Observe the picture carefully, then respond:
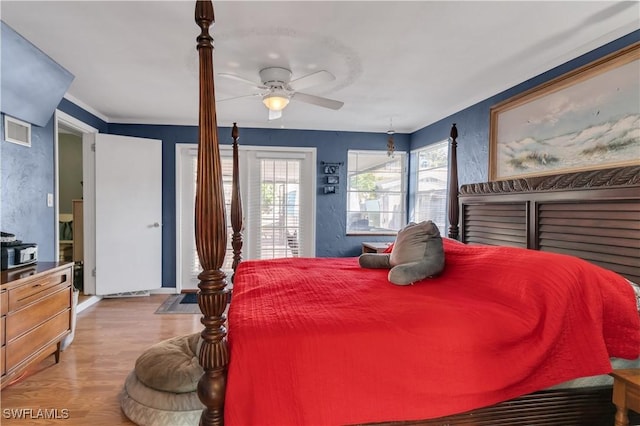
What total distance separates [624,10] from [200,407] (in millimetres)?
3281

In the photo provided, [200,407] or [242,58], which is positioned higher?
[242,58]

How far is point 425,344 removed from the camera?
1381mm

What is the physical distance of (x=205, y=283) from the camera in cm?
118

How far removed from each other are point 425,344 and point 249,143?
4.13 meters

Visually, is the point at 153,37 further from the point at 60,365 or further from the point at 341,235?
the point at 341,235

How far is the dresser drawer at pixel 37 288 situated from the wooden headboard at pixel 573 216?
3.27 m

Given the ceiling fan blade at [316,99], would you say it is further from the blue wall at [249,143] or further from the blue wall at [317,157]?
the blue wall at [317,157]

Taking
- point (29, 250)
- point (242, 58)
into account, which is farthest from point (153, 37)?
point (29, 250)

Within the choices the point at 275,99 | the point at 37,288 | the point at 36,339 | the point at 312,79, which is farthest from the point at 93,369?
the point at 312,79

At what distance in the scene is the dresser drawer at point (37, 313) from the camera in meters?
2.18

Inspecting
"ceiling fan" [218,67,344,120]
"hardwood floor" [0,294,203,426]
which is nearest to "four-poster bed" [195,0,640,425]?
"hardwood floor" [0,294,203,426]

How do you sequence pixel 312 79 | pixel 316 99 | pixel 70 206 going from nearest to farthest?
pixel 312 79
pixel 316 99
pixel 70 206

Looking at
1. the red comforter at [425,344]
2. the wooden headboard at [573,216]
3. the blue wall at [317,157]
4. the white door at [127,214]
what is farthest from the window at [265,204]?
the red comforter at [425,344]

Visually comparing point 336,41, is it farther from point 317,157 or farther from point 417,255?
point 317,157
